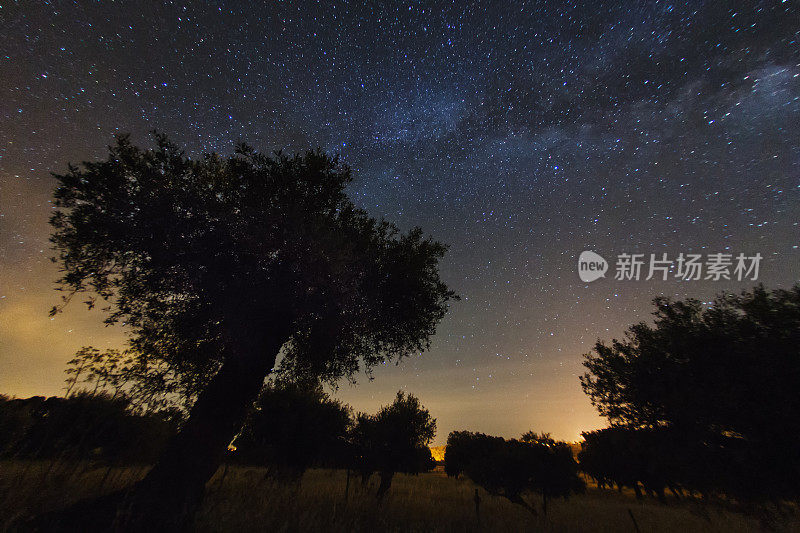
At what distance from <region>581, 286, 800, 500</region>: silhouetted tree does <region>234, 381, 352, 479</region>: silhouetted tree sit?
67.0 ft

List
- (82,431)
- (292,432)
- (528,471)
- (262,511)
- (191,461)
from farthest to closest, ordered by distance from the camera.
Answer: (292,432) → (528,471) → (191,461) → (262,511) → (82,431)

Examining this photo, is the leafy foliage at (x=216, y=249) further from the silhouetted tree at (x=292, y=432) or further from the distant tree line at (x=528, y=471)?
the distant tree line at (x=528, y=471)

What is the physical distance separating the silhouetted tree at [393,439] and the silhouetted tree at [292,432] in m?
2.17

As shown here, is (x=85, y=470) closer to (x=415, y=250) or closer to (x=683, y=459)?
(x=415, y=250)

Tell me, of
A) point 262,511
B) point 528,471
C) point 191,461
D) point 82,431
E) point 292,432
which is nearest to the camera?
point 82,431

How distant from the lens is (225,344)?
11.3 meters

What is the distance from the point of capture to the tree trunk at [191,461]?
7.03 m

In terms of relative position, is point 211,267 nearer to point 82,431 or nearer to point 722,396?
point 82,431

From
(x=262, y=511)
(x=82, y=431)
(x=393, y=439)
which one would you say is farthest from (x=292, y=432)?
(x=82, y=431)

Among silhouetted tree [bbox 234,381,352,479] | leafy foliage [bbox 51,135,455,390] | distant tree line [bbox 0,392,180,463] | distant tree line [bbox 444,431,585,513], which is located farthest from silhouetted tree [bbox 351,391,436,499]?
distant tree line [bbox 0,392,180,463]

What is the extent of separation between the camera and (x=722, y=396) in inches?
372

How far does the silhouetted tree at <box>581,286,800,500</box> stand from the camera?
29.4ft

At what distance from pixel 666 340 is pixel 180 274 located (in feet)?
58.1

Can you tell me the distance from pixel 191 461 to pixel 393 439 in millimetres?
18813
